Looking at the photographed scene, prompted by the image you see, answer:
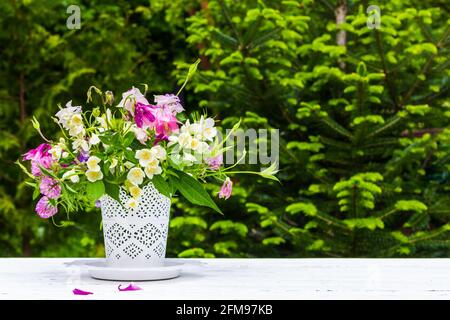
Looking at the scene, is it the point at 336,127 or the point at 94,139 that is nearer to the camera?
the point at 94,139

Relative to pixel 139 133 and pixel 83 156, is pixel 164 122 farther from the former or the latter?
pixel 83 156

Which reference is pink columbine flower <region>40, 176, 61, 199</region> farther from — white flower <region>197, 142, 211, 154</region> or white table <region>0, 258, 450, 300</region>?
white flower <region>197, 142, 211, 154</region>

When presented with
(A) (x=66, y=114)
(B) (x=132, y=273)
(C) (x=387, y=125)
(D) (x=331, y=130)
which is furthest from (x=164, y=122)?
(D) (x=331, y=130)

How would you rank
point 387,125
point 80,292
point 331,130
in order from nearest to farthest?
Answer: 1. point 80,292
2. point 387,125
3. point 331,130

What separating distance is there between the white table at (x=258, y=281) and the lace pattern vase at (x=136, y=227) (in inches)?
3.6

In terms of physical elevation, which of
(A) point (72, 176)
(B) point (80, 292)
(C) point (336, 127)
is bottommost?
(B) point (80, 292)

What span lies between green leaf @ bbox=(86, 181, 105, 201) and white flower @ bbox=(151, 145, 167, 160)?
137 millimetres

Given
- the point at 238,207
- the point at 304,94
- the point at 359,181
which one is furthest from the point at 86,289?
the point at 304,94

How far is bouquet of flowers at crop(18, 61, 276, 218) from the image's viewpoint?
1579 mm

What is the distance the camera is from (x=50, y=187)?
64.2 inches

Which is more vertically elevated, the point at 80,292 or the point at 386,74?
the point at 386,74

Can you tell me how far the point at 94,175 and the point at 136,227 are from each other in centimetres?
18

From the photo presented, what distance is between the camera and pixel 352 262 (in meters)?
2.03
